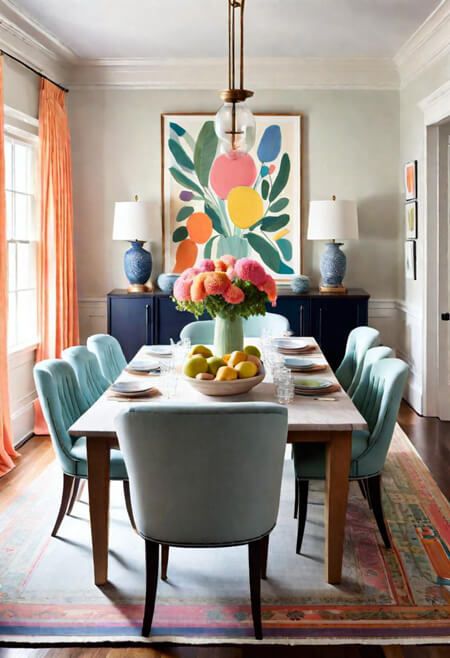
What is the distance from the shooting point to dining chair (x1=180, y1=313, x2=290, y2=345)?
15.6 feet

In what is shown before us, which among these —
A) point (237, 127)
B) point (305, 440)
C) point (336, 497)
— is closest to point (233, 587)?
point (336, 497)

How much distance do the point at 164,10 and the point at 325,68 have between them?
6.03 ft

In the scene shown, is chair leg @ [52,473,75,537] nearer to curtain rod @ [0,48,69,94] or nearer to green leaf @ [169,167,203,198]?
curtain rod @ [0,48,69,94]

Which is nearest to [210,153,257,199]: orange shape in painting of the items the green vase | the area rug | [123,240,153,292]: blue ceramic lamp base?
[123,240,153,292]: blue ceramic lamp base

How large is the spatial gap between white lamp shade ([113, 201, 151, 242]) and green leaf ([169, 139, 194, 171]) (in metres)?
0.60

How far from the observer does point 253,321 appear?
16.3ft

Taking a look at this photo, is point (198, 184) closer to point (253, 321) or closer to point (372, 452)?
point (253, 321)

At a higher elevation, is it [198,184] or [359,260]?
[198,184]

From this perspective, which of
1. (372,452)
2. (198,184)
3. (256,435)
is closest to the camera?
(256,435)

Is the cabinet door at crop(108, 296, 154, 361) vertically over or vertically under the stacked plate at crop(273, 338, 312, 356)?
over

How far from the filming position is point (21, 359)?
4957mm

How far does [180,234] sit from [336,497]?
375 centimetres

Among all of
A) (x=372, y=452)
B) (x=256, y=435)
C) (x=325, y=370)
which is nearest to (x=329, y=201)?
(x=325, y=370)

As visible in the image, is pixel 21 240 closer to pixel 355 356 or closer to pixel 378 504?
pixel 355 356
